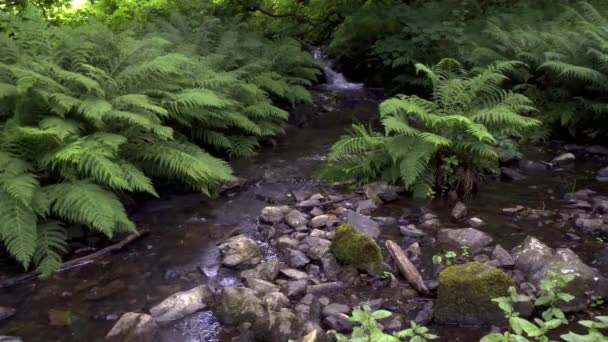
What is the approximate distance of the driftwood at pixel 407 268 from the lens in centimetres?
453

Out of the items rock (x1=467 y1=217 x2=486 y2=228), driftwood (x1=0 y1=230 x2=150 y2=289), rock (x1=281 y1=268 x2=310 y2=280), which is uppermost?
driftwood (x1=0 y1=230 x2=150 y2=289)

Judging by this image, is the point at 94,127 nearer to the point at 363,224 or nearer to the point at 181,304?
the point at 181,304

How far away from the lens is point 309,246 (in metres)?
5.26

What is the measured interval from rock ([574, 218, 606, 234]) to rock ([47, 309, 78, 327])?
4.95 meters

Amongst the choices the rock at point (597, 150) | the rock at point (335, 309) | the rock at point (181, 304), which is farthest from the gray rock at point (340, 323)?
the rock at point (597, 150)

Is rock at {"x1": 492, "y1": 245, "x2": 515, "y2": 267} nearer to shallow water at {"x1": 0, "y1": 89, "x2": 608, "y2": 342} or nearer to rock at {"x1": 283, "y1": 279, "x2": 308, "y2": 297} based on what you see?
shallow water at {"x1": 0, "y1": 89, "x2": 608, "y2": 342}

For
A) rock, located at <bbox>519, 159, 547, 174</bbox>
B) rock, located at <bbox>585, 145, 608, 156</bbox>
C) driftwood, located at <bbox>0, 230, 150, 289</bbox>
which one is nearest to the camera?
driftwood, located at <bbox>0, 230, 150, 289</bbox>

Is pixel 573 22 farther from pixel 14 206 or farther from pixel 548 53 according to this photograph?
pixel 14 206

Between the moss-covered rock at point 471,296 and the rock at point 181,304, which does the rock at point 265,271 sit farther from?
the moss-covered rock at point 471,296

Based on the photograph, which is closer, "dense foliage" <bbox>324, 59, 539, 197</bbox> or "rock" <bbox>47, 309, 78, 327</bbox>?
"rock" <bbox>47, 309, 78, 327</bbox>

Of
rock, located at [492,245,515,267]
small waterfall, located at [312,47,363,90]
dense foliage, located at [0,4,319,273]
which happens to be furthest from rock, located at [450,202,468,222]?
small waterfall, located at [312,47,363,90]

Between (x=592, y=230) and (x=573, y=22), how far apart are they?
648 centimetres

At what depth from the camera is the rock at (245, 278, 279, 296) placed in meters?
4.49

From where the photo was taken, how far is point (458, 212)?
5.95m
